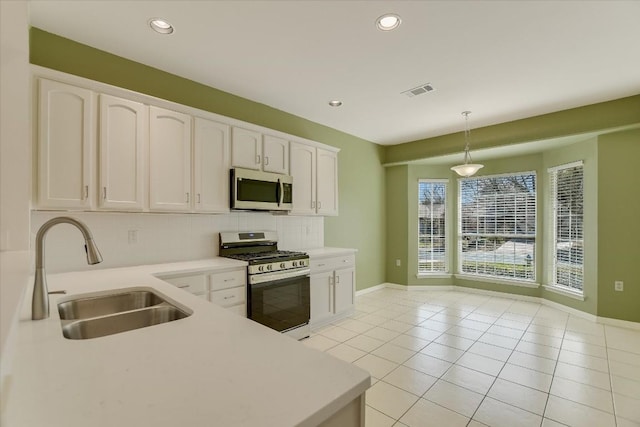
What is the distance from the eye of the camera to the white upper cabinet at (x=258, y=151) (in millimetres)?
3230

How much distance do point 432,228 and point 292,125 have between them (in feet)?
11.0

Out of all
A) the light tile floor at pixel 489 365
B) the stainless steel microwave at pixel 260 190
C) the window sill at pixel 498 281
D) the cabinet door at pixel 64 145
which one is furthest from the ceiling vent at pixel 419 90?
the window sill at pixel 498 281

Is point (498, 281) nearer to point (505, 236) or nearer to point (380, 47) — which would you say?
point (505, 236)

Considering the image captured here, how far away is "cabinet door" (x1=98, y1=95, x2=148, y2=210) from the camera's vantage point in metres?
2.36

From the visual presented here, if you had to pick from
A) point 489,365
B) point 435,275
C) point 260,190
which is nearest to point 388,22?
point 260,190

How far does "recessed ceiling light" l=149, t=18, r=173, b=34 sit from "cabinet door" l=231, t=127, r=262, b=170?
3.41 feet

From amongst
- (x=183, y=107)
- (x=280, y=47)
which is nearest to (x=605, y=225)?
(x=280, y=47)

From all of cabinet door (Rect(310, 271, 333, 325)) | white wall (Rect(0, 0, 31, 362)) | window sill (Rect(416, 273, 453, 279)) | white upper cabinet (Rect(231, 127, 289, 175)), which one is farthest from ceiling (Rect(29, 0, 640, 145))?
window sill (Rect(416, 273, 453, 279))

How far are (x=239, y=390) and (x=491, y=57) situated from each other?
318 centimetres

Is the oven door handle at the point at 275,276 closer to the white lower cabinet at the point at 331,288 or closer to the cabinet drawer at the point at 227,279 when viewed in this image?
the cabinet drawer at the point at 227,279

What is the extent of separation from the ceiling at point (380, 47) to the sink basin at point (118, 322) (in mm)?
1991

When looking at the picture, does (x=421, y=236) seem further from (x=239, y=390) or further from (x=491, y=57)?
(x=239, y=390)

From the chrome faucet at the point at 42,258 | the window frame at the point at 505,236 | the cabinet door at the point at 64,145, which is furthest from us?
the window frame at the point at 505,236

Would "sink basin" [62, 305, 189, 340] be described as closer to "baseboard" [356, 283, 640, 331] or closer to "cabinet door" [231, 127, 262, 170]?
"cabinet door" [231, 127, 262, 170]
